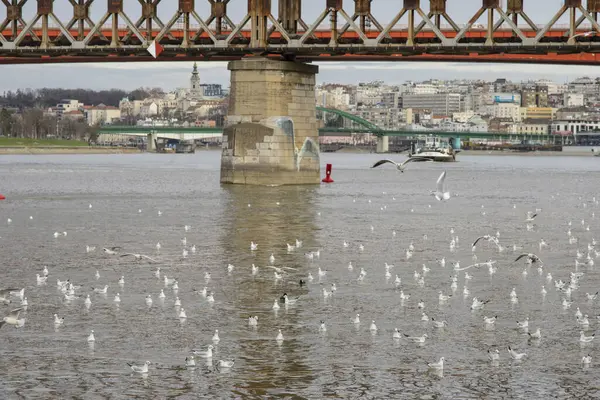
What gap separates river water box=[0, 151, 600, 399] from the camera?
21.3 m

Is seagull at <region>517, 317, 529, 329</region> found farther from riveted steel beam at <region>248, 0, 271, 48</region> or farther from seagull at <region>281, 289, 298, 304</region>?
riveted steel beam at <region>248, 0, 271, 48</region>

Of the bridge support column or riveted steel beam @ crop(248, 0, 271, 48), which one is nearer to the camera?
the bridge support column

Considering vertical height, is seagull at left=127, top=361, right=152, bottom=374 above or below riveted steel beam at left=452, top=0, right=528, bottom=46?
below

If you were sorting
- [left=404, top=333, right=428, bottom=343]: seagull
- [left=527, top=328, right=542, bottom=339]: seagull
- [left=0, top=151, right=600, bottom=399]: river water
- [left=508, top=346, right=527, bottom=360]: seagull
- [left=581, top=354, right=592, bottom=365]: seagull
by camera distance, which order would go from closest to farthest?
[left=0, top=151, right=600, bottom=399]: river water → [left=581, top=354, right=592, bottom=365]: seagull → [left=508, top=346, right=527, bottom=360]: seagull → [left=404, top=333, right=428, bottom=343]: seagull → [left=527, top=328, right=542, bottom=339]: seagull

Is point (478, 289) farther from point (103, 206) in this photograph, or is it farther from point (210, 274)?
point (103, 206)

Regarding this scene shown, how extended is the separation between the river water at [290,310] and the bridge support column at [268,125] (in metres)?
19.8

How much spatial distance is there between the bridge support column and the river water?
64.9 feet

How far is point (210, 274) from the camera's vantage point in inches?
1336

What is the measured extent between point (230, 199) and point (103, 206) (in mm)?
7220

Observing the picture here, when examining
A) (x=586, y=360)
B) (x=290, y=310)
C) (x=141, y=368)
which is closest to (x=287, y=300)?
(x=290, y=310)

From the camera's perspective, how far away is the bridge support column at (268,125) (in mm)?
76875

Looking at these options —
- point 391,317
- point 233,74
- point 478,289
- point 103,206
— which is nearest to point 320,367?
point 391,317

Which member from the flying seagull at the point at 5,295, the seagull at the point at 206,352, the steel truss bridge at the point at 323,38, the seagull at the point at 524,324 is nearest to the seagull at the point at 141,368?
the seagull at the point at 206,352

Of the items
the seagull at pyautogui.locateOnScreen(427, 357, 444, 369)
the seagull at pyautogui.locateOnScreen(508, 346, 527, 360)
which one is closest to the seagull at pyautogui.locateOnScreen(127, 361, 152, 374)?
the seagull at pyautogui.locateOnScreen(427, 357, 444, 369)
